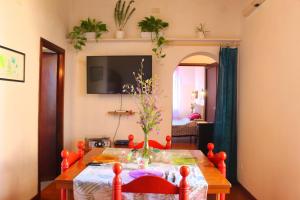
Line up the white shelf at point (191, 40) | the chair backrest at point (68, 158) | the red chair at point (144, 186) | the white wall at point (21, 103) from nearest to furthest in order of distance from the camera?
the red chair at point (144, 186), the chair backrest at point (68, 158), the white wall at point (21, 103), the white shelf at point (191, 40)

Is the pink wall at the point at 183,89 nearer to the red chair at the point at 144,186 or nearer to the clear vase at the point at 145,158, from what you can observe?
the clear vase at the point at 145,158

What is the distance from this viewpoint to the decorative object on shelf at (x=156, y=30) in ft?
13.4

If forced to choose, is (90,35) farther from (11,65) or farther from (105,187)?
(105,187)

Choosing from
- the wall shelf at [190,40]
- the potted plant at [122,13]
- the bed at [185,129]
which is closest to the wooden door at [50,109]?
the wall shelf at [190,40]

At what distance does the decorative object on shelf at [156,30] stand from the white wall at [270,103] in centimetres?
123

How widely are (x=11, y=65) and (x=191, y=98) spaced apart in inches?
293

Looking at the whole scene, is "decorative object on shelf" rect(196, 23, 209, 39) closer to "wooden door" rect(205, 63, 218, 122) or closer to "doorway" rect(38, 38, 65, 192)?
"doorway" rect(38, 38, 65, 192)

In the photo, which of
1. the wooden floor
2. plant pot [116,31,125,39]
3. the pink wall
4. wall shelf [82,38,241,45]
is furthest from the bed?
plant pot [116,31,125,39]

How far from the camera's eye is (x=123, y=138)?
14.3ft

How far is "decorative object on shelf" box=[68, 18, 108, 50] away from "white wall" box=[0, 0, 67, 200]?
0.61 metres

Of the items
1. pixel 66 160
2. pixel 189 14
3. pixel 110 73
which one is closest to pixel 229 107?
pixel 189 14

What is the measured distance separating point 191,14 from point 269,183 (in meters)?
2.73

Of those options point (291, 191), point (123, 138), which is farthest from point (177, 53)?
point (291, 191)

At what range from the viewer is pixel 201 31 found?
420 centimetres
